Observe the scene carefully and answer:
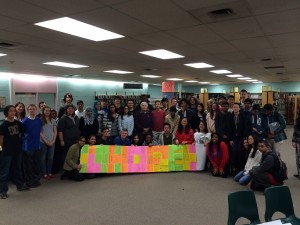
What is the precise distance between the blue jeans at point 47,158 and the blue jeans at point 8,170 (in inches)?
26.1

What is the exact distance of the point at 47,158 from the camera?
578cm

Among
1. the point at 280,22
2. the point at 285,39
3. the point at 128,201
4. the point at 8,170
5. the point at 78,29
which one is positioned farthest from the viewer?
the point at 285,39

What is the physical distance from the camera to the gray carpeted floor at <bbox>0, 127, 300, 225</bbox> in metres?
3.76

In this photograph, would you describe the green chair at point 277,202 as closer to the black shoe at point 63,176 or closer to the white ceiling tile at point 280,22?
the white ceiling tile at point 280,22

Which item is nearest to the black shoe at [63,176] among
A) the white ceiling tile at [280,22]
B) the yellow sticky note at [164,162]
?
the yellow sticky note at [164,162]

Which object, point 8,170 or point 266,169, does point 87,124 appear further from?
point 266,169

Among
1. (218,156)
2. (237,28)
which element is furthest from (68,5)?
(218,156)

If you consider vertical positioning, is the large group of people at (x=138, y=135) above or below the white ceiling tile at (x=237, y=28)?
below

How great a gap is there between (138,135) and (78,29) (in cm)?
305

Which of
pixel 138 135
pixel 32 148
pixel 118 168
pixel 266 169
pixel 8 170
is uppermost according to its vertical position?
pixel 138 135

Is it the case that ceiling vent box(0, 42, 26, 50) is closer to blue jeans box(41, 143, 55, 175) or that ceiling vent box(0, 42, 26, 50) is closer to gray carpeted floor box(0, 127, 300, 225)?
blue jeans box(41, 143, 55, 175)

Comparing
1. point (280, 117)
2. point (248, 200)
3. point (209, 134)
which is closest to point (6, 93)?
point (209, 134)

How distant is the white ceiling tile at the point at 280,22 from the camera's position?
138 inches

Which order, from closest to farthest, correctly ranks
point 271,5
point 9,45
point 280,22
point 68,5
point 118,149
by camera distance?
point 68,5, point 271,5, point 280,22, point 9,45, point 118,149
